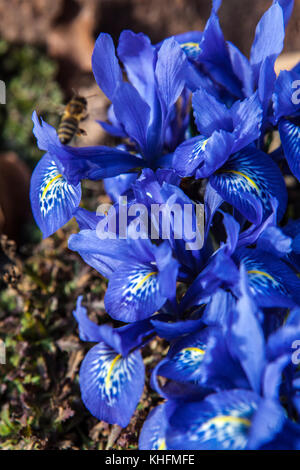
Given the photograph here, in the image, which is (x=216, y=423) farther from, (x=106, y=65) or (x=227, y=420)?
(x=106, y=65)

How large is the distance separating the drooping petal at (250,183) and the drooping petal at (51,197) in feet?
2.02

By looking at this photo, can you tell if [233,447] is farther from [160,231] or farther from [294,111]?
[294,111]

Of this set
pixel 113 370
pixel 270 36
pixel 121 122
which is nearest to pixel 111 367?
pixel 113 370

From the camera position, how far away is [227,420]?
1.44 metres

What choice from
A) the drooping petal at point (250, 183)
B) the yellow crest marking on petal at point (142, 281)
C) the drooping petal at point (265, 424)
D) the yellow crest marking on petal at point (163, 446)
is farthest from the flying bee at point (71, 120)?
the drooping petal at point (265, 424)

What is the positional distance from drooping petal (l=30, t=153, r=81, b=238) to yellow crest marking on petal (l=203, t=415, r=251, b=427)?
0.98 m

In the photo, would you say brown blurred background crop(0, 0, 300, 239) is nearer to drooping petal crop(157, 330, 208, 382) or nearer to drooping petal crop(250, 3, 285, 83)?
drooping petal crop(250, 3, 285, 83)

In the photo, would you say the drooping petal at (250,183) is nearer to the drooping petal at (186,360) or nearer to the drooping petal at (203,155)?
the drooping petal at (203,155)

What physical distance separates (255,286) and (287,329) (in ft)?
0.95

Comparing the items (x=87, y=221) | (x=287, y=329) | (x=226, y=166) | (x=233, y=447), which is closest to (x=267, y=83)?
(x=226, y=166)

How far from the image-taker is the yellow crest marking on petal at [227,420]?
1.43 metres

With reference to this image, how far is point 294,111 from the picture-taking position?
2076 mm

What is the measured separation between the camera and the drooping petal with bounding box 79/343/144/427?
1703 mm

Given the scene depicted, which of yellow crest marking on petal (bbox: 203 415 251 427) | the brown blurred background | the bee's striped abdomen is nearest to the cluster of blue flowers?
yellow crest marking on petal (bbox: 203 415 251 427)
